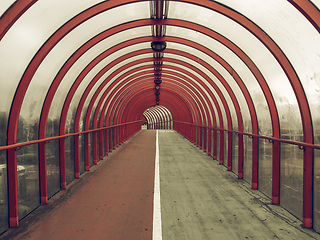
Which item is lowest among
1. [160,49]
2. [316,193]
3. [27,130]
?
[316,193]

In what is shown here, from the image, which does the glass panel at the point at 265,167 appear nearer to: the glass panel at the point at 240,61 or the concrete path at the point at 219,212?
the concrete path at the point at 219,212

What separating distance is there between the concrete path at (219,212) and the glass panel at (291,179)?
218mm

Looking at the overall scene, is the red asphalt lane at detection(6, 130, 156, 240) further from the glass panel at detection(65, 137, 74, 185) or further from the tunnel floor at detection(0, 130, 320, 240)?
the glass panel at detection(65, 137, 74, 185)

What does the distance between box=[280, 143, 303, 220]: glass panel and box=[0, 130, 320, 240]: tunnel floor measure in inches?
8.5

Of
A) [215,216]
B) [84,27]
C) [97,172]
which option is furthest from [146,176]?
[84,27]

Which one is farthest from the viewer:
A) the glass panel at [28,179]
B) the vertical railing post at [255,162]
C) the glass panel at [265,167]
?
the vertical railing post at [255,162]

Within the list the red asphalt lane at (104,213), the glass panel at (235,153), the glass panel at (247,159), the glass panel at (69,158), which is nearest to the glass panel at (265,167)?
the glass panel at (247,159)

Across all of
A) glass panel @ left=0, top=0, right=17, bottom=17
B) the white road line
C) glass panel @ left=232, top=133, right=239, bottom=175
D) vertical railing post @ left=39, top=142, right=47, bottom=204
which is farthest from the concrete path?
glass panel @ left=0, top=0, right=17, bottom=17

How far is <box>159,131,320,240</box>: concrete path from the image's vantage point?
450 cm

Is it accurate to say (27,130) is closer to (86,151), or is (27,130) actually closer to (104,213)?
(104,213)

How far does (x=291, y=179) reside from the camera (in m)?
5.55

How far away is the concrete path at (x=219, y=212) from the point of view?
4502 mm

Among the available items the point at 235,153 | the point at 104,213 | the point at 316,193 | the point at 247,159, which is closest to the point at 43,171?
the point at 104,213

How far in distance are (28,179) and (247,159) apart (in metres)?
6.43
